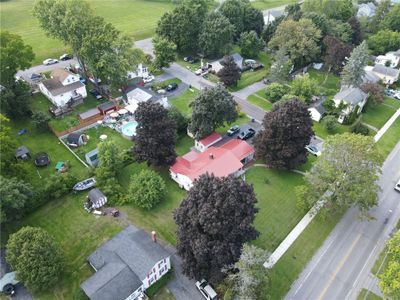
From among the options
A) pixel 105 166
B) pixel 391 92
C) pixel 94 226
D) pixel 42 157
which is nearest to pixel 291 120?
pixel 105 166

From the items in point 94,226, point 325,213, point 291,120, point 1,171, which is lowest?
point 94,226

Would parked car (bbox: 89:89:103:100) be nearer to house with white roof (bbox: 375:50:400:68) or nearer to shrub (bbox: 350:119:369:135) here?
shrub (bbox: 350:119:369:135)

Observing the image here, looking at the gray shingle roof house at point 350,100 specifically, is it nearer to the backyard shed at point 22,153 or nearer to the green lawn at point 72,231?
the green lawn at point 72,231

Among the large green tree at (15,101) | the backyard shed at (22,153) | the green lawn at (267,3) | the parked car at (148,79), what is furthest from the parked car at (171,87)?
the green lawn at (267,3)

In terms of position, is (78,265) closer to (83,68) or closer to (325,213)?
(325,213)

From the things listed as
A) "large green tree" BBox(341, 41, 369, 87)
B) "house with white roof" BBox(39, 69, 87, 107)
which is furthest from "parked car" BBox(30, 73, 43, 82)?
"large green tree" BBox(341, 41, 369, 87)
